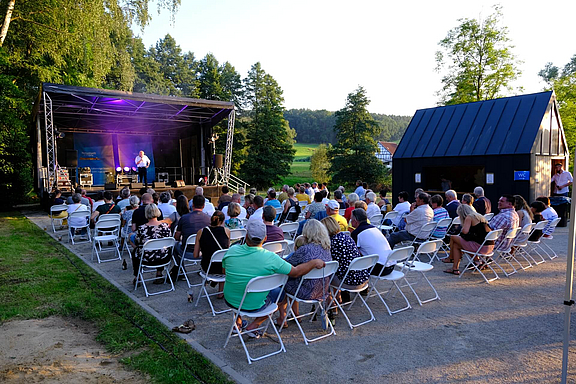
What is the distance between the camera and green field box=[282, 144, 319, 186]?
39781 mm

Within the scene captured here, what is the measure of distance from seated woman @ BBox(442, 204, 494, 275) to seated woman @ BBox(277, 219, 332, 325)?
2.92 metres

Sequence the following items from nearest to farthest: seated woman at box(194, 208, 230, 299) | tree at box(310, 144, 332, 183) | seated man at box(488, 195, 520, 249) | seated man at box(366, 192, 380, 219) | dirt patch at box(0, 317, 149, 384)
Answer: dirt patch at box(0, 317, 149, 384) < seated woman at box(194, 208, 230, 299) < seated man at box(488, 195, 520, 249) < seated man at box(366, 192, 380, 219) < tree at box(310, 144, 332, 183)

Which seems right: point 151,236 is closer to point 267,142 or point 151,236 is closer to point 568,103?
point 568,103

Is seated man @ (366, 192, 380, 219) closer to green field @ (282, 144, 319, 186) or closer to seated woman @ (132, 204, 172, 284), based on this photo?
seated woman @ (132, 204, 172, 284)

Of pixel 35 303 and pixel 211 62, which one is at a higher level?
pixel 211 62

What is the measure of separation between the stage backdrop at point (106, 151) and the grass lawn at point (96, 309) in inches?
467

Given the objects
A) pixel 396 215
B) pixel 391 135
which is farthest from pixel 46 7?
pixel 391 135

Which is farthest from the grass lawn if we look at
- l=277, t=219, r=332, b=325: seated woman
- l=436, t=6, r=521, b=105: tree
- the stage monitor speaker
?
l=436, t=6, r=521, b=105: tree

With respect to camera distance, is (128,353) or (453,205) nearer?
(128,353)

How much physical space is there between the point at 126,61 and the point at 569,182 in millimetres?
21143

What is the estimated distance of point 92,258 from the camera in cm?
676

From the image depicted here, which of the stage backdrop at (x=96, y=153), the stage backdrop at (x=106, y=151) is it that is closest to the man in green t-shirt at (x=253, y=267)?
the stage backdrop at (x=106, y=151)

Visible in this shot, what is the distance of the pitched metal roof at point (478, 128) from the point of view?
1069 cm

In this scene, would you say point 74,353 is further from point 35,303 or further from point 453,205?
point 453,205
